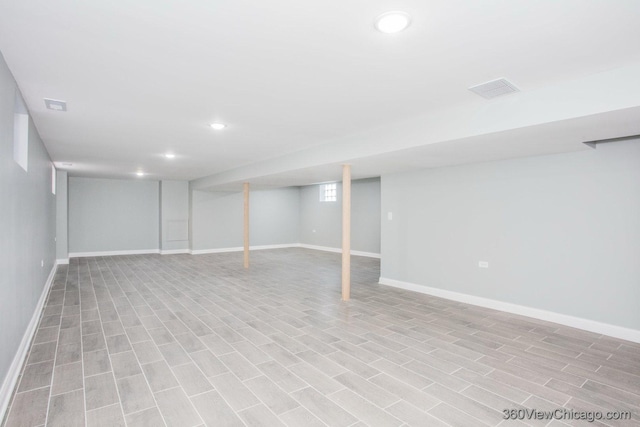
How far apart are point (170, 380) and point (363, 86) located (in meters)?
2.92

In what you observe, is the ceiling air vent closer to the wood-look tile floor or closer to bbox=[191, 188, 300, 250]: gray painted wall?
the wood-look tile floor

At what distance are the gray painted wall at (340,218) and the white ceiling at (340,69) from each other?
6069mm

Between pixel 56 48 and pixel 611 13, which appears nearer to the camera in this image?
pixel 611 13

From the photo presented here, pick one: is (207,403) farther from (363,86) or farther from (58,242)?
(58,242)

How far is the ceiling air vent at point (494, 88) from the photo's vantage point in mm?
2709

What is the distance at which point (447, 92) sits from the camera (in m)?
2.96

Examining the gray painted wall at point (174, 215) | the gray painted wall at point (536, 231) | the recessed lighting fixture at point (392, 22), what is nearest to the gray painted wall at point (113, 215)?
the gray painted wall at point (174, 215)

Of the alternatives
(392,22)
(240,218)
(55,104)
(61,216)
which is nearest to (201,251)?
(240,218)

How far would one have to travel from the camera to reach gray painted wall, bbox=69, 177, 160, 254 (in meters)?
10.2

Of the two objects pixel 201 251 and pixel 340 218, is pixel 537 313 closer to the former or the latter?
pixel 340 218

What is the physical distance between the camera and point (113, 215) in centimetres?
1071

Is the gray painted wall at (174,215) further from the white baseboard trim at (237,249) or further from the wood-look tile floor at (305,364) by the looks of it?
the wood-look tile floor at (305,364)

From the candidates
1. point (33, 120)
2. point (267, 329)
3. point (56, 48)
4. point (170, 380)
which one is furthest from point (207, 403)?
point (33, 120)

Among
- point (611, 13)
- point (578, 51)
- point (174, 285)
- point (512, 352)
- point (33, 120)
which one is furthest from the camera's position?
point (174, 285)
